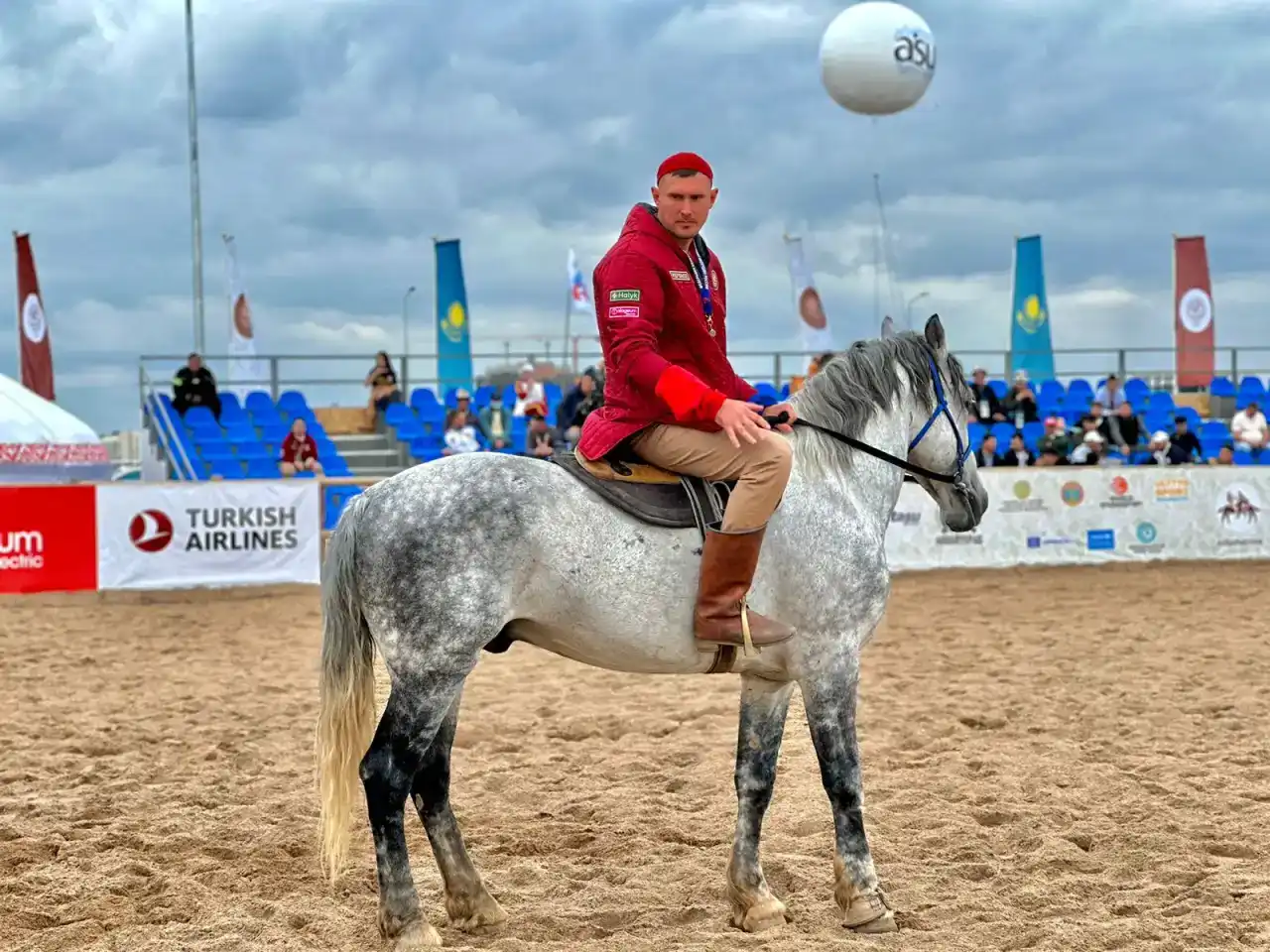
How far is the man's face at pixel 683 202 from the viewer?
4.66 meters

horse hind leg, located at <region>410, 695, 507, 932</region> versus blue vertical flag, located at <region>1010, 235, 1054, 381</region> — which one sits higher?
blue vertical flag, located at <region>1010, 235, 1054, 381</region>

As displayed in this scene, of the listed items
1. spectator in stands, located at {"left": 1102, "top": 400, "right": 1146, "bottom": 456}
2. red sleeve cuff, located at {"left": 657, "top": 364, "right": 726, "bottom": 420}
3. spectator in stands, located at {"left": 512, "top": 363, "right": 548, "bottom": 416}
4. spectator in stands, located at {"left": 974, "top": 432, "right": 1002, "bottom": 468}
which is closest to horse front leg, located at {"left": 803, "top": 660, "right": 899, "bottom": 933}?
red sleeve cuff, located at {"left": 657, "top": 364, "right": 726, "bottom": 420}

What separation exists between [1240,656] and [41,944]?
29.1 ft

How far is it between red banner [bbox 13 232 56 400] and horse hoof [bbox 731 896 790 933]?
1002 inches

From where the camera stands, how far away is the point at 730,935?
4684mm

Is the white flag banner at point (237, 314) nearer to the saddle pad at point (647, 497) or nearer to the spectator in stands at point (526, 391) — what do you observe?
the spectator in stands at point (526, 391)

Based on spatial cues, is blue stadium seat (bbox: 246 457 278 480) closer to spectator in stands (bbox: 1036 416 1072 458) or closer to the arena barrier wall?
the arena barrier wall

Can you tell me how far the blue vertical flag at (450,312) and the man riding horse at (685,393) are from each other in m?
19.8

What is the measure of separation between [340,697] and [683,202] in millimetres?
2142

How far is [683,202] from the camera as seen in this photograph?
15.3ft

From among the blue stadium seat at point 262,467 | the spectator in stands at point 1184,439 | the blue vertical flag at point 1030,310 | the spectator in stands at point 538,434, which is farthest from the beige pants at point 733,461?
the blue vertical flag at point 1030,310

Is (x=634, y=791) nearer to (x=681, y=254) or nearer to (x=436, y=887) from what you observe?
(x=436, y=887)

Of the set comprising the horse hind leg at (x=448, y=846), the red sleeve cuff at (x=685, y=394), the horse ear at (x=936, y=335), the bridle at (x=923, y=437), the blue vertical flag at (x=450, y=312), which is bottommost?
the horse hind leg at (x=448, y=846)

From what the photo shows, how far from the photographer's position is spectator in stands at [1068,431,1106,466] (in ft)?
61.1
